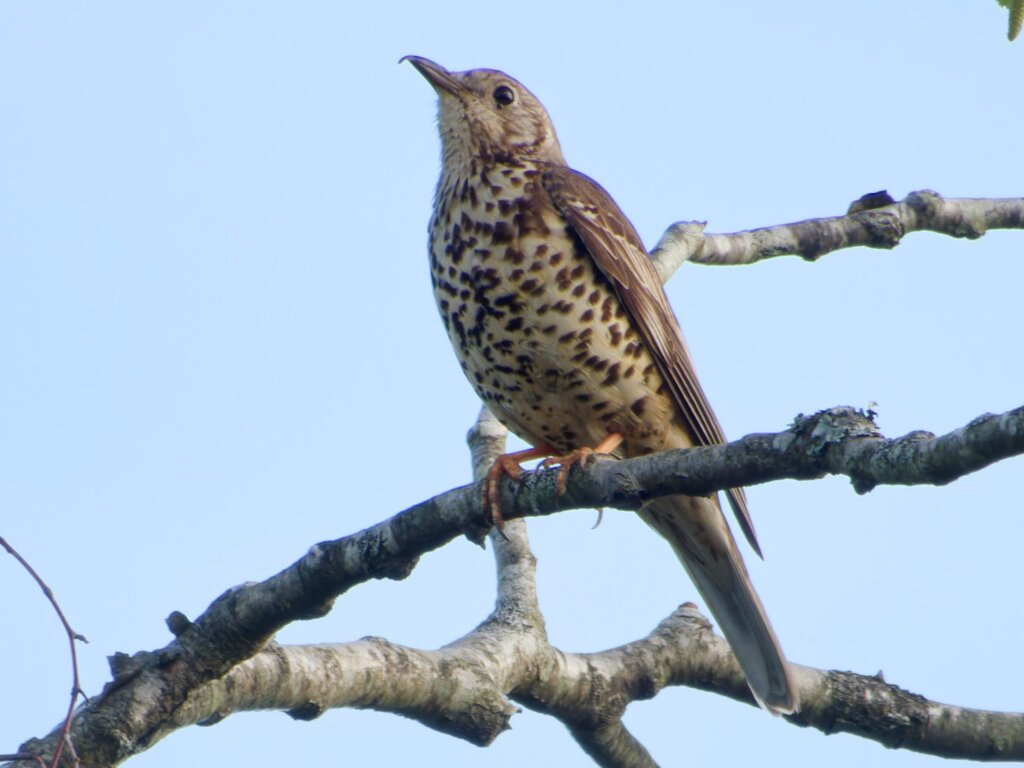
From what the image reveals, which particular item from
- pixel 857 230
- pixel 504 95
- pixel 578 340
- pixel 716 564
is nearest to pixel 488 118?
pixel 504 95

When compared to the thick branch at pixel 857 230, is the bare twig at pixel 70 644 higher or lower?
lower

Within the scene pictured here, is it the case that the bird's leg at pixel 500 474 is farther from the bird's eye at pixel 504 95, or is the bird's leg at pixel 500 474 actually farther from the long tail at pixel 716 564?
the bird's eye at pixel 504 95

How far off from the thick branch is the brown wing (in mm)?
506

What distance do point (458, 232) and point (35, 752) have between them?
9.19 ft

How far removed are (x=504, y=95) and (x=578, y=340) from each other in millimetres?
1716

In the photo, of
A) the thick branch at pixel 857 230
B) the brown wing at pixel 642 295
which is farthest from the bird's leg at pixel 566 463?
the thick branch at pixel 857 230

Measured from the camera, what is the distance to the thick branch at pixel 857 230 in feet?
21.1

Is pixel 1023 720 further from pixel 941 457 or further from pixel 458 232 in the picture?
pixel 458 232

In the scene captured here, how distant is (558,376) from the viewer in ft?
17.5

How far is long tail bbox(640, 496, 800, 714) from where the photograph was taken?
18.5 feet

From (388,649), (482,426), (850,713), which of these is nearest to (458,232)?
(482,426)

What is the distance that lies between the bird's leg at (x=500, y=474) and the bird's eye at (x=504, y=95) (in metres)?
1.78

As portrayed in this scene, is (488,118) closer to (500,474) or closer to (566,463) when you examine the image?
(500,474)

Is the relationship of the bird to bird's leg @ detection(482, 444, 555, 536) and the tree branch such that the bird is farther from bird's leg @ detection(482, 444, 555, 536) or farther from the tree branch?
the tree branch
